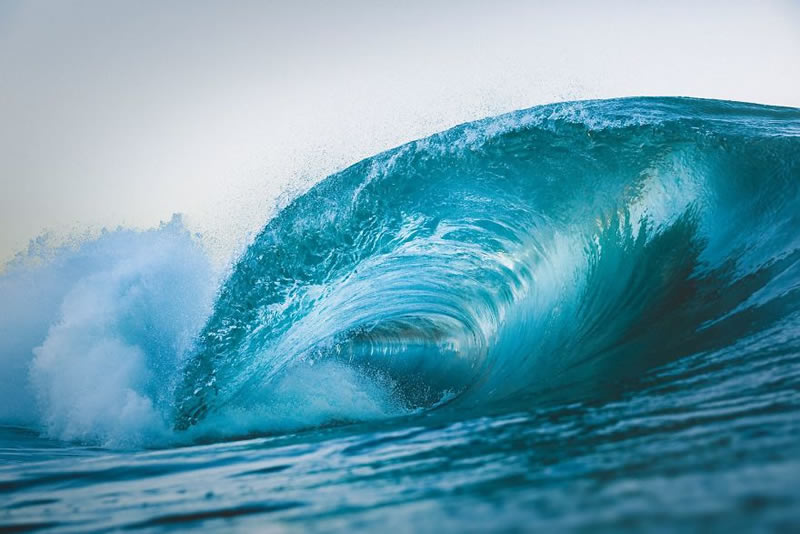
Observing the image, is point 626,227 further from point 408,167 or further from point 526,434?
point 526,434

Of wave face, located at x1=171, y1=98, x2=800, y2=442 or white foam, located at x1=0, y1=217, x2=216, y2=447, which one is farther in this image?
white foam, located at x1=0, y1=217, x2=216, y2=447

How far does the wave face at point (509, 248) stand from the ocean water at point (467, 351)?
29 mm

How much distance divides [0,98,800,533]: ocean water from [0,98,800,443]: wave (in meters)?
0.03

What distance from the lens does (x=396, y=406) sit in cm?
666

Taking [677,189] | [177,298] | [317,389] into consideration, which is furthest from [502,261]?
[177,298]

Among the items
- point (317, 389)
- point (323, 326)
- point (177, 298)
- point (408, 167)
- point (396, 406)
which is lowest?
point (396, 406)

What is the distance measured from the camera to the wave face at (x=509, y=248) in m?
5.05

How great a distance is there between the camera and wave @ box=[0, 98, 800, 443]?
5.12 meters

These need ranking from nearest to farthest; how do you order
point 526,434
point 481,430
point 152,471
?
point 526,434
point 481,430
point 152,471

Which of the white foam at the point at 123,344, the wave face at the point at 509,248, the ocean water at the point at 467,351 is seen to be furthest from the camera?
the white foam at the point at 123,344

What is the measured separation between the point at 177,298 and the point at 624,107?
598 cm

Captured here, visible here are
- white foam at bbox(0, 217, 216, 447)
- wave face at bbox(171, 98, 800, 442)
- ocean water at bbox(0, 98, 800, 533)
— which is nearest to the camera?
ocean water at bbox(0, 98, 800, 533)

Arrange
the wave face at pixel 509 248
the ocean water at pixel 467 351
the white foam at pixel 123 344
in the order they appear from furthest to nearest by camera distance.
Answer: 1. the white foam at pixel 123 344
2. the wave face at pixel 509 248
3. the ocean water at pixel 467 351

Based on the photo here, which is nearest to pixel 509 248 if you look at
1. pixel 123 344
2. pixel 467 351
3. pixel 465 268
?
pixel 465 268
